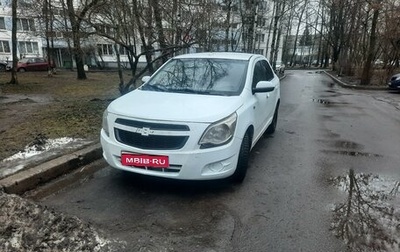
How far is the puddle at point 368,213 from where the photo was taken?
2.79m

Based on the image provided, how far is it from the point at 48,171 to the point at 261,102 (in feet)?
10.7

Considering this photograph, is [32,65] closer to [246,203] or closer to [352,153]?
[352,153]

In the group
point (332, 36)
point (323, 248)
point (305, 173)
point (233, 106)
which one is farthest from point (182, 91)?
point (332, 36)

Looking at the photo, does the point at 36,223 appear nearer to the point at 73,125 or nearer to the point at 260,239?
the point at 260,239

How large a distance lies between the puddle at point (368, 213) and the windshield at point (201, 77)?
1969mm

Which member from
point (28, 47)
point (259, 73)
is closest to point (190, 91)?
point (259, 73)

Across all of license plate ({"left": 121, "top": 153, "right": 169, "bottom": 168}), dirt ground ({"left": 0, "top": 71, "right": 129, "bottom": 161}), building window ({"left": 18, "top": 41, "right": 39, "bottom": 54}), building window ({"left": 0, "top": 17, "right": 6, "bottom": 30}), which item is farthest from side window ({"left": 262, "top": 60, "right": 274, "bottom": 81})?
building window ({"left": 0, "top": 17, "right": 6, "bottom": 30})

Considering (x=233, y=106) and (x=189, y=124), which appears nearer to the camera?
(x=189, y=124)

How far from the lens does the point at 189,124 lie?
130 inches

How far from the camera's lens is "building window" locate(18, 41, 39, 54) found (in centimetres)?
3669

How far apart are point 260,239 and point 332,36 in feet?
151

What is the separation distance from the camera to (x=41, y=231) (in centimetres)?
272

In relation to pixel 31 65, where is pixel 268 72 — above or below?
above

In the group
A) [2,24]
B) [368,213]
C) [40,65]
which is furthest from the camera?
[2,24]
